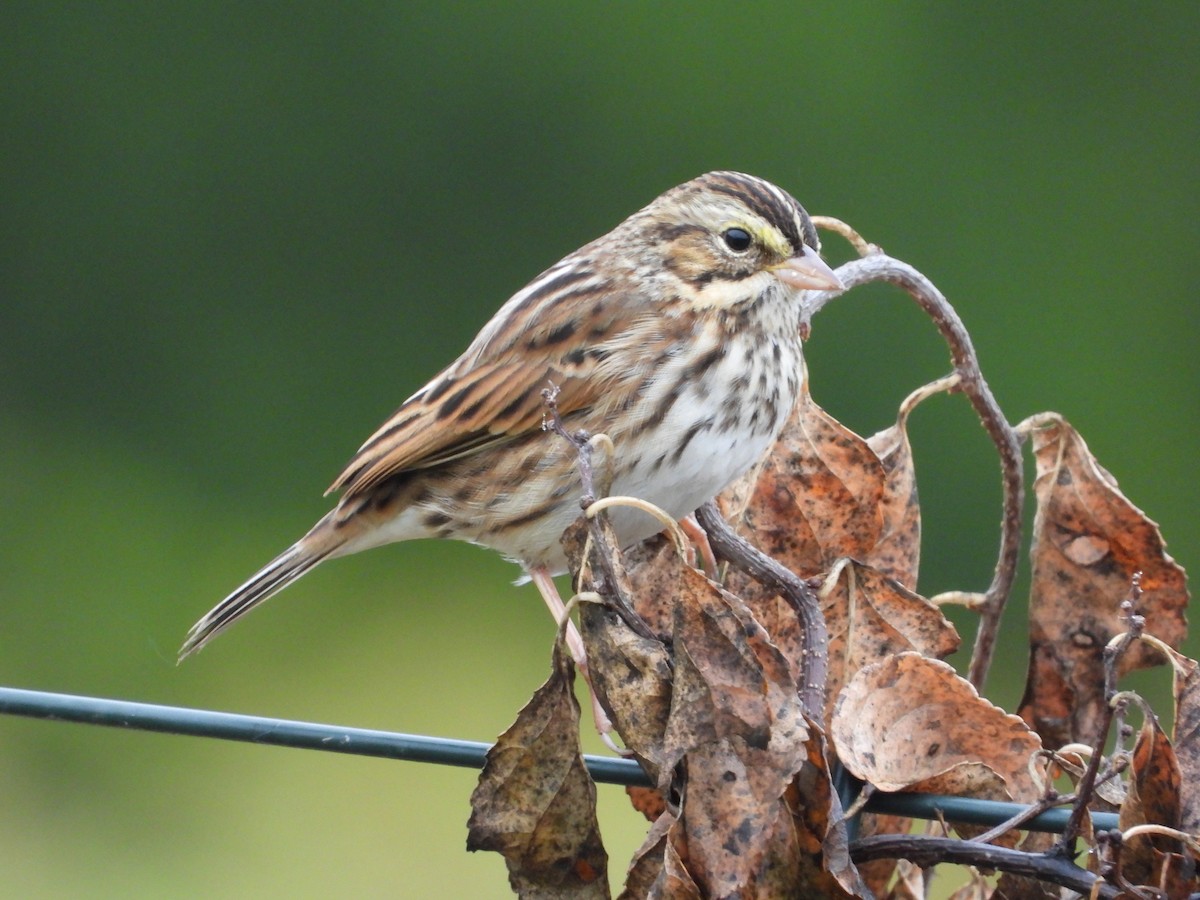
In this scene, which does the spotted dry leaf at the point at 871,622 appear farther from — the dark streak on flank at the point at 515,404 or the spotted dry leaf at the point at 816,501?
the dark streak on flank at the point at 515,404

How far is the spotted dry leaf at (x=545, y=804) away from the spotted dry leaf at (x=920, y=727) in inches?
10.7

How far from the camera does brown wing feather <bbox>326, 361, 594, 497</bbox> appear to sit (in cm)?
278

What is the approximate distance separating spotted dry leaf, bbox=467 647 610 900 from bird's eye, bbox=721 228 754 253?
110 cm

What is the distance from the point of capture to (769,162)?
26.0 ft

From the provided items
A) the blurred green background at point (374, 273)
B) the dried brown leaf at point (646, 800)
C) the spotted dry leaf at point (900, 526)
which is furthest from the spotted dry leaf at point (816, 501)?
the blurred green background at point (374, 273)

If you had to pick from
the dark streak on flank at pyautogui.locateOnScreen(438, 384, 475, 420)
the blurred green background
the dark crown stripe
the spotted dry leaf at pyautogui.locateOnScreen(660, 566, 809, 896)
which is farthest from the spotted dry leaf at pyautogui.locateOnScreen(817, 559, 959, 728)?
the blurred green background

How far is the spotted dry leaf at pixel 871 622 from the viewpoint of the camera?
85.4 inches

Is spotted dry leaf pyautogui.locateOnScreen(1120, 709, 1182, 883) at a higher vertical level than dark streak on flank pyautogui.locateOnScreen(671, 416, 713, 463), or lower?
lower

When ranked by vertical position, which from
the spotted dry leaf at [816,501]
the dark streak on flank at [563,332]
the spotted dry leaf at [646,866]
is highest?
the dark streak on flank at [563,332]

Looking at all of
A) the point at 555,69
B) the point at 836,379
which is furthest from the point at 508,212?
the point at 836,379

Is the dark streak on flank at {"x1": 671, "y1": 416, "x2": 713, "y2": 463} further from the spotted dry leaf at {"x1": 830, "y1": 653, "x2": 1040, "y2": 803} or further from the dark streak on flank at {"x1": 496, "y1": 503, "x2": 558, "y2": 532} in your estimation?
the spotted dry leaf at {"x1": 830, "y1": 653, "x2": 1040, "y2": 803}

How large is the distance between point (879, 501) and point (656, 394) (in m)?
0.49

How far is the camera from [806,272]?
2.72 meters

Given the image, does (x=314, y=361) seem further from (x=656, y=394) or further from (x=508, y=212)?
(x=656, y=394)
